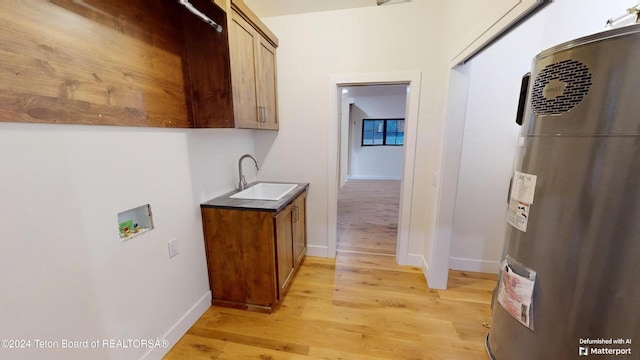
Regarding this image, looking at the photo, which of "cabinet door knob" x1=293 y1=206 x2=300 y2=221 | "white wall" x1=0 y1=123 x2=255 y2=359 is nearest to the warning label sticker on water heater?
"cabinet door knob" x1=293 y1=206 x2=300 y2=221

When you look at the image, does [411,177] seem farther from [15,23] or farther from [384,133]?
[384,133]

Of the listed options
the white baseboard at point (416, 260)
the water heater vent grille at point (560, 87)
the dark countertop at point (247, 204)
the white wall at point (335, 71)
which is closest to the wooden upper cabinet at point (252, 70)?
the white wall at point (335, 71)

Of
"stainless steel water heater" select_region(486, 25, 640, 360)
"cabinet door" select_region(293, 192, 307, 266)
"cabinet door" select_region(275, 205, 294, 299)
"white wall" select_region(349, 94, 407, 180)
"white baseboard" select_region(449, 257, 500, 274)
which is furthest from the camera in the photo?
"white wall" select_region(349, 94, 407, 180)

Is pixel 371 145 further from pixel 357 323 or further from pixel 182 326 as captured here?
pixel 182 326

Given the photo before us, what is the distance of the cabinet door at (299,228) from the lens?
228 centimetres

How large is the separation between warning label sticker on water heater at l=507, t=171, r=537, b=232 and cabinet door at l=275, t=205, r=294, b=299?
148 centimetres

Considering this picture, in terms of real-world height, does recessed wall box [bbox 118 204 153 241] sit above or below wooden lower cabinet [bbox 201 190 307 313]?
above

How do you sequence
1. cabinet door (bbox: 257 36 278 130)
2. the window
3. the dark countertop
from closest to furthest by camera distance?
the dark countertop
cabinet door (bbox: 257 36 278 130)
the window

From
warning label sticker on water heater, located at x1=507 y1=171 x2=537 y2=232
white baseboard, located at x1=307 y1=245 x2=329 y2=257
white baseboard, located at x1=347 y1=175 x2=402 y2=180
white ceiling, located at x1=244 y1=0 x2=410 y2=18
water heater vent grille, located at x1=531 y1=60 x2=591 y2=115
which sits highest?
white ceiling, located at x1=244 y1=0 x2=410 y2=18

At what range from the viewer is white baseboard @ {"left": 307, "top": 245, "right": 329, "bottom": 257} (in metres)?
2.76

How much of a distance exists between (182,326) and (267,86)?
207cm

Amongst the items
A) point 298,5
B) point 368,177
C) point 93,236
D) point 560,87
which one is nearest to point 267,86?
point 298,5

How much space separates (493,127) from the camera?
7.06ft

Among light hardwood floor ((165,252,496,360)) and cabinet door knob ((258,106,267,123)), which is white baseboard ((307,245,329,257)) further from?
cabinet door knob ((258,106,267,123))
